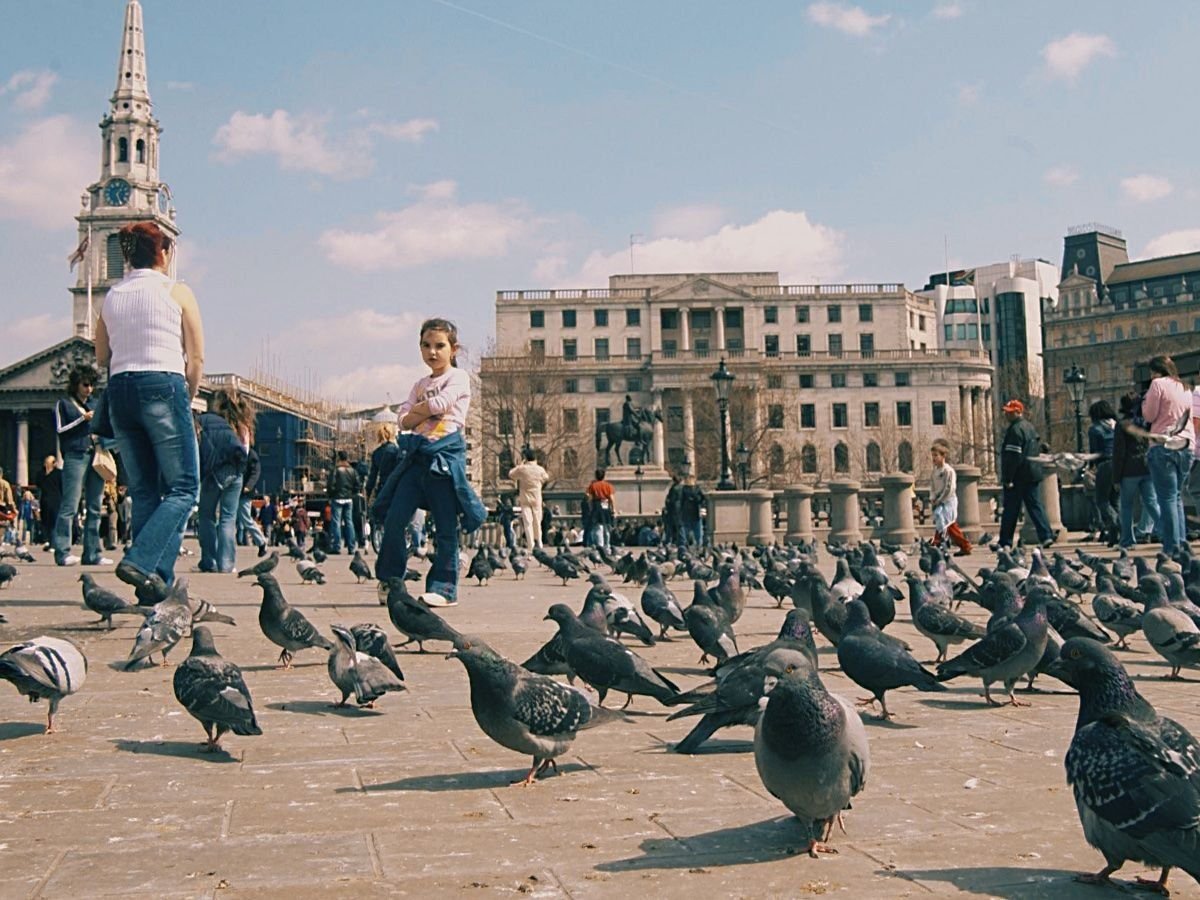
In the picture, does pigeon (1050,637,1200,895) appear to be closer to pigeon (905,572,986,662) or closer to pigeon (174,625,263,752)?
pigeon (174,625,263,752)

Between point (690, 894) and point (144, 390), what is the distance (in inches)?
241

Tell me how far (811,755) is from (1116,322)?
108 metres

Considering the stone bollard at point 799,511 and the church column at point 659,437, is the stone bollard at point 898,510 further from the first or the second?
the church column at point 659,437

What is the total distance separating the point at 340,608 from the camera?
34.5 feet

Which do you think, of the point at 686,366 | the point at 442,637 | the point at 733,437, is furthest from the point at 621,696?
the point at 686,366

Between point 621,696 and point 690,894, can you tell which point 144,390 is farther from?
point 690,894

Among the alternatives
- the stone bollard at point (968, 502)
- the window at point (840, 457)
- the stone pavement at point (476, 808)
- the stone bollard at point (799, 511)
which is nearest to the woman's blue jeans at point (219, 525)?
the stone pavement at point (476, 808)

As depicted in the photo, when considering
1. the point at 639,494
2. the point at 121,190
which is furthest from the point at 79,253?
the point at 639,494

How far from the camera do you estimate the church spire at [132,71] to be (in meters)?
109

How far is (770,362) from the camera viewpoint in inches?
3738

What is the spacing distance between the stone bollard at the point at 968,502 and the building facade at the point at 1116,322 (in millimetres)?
68150

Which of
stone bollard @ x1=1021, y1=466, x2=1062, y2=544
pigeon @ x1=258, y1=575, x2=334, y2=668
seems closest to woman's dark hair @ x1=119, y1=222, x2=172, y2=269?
pigeon @ x1=258, y1=575, x2=334, y2=668

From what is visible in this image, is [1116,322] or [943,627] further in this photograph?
[1116,322]

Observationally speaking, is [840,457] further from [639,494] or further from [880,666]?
[880,666]
